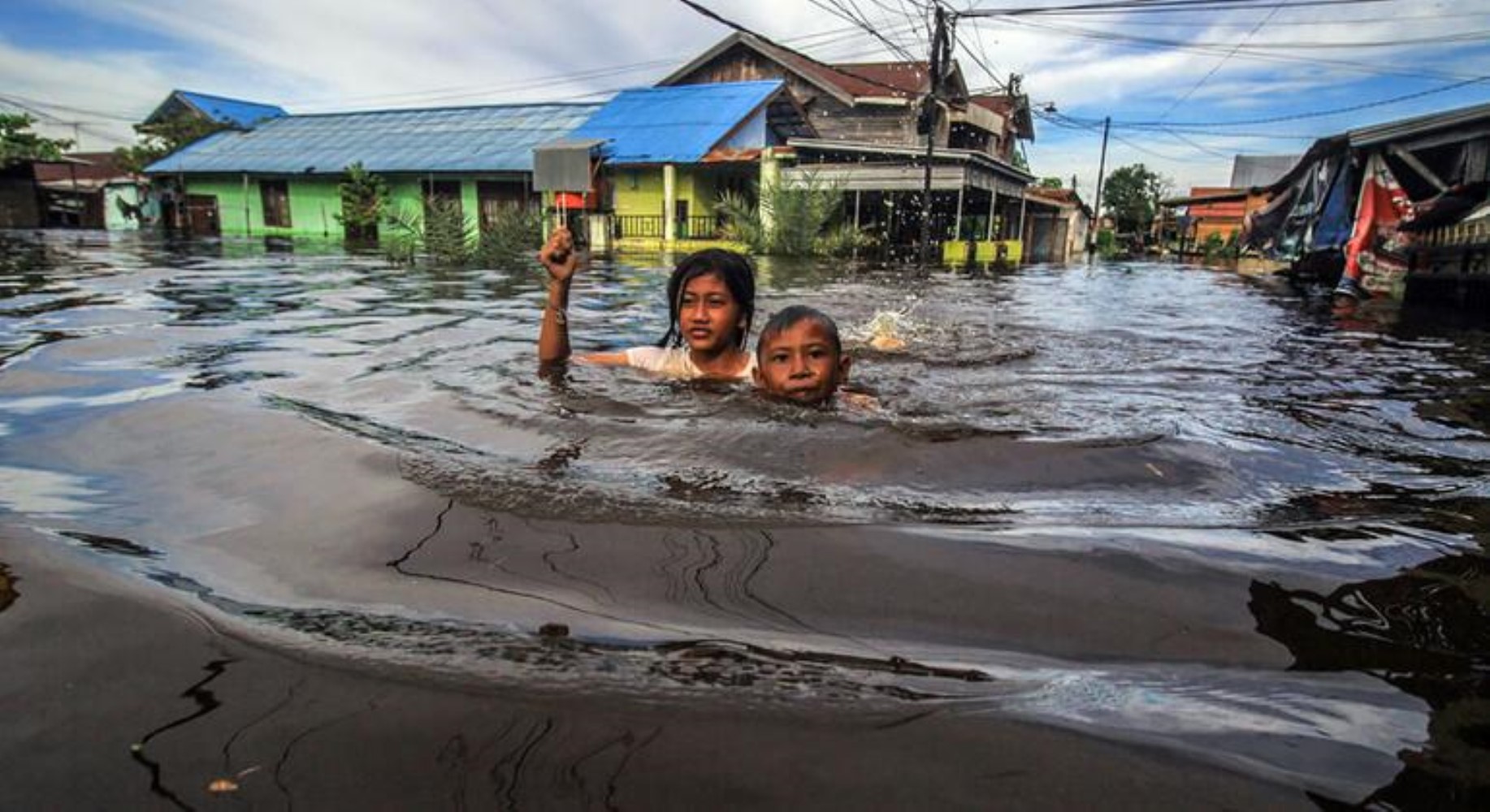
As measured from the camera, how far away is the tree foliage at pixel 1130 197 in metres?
54.1

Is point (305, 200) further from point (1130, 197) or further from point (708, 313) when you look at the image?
point (1130, 197)

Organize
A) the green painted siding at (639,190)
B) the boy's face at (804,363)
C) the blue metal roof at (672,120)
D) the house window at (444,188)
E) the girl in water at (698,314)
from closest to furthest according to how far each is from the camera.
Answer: the boy's face at (804,363)
the girl in water at (698,314)
the blue metal roof at (672,120)
the green painted siding at (639,190)
the house window at (444,188)

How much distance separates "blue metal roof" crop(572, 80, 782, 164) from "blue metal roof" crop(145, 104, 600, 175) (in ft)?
4.67

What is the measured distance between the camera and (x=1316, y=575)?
62.0 inches

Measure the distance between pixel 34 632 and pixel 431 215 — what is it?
14309 millimetres

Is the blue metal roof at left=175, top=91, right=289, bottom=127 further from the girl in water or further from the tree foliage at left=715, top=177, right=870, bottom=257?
the girl in water

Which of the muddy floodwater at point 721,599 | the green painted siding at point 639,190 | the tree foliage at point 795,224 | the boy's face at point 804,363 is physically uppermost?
the green painted siding at point 639,190

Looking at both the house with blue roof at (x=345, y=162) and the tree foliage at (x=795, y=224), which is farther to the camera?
the house with blue roof at (x=345, y=162)

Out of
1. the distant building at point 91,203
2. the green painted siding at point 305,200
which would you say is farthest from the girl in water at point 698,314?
the distant building at point 91,203

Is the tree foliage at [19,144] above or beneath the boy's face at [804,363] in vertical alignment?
above

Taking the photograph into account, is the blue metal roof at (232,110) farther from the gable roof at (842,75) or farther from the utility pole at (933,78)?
the utility pole at (933,78)

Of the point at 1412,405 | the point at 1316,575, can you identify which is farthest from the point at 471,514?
the point at 1412,405

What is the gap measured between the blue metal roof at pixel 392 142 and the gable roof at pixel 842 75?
4.62 m

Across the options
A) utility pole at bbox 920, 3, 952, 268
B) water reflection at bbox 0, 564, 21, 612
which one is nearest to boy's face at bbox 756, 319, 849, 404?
water reflection at bbox 0, 564, 21, 612
